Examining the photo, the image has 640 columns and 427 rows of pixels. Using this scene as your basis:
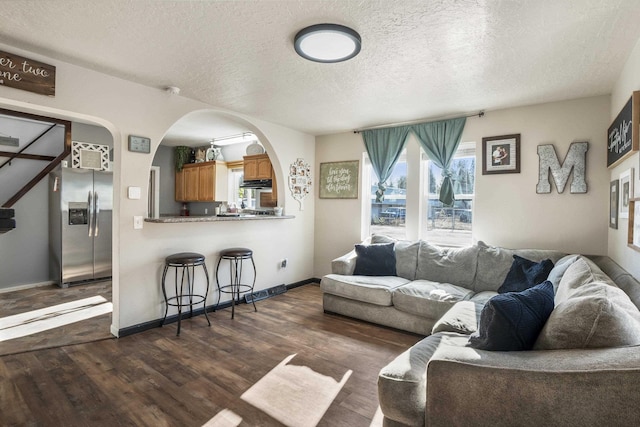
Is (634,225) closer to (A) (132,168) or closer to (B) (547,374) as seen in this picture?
(B) (547,374)

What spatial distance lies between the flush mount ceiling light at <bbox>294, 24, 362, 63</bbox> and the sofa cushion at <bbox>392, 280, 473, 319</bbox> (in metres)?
2.29

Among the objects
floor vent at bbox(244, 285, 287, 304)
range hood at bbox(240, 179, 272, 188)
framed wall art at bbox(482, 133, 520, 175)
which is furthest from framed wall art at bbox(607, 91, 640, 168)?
range hood at bbox(240, 179, 272, 188)

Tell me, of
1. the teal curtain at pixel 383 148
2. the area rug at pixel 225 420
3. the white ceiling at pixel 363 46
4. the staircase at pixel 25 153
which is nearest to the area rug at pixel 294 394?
the area rug at pixel 225 420

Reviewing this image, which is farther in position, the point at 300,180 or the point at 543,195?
the point at 300,180

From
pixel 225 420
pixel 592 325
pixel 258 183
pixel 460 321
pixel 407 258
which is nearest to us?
pixel 592 325

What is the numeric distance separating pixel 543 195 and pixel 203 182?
5.87m

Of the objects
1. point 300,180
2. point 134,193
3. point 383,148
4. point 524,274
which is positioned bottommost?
point 524,274

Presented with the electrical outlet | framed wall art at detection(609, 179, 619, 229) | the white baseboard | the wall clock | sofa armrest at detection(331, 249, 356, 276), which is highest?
the wall clock

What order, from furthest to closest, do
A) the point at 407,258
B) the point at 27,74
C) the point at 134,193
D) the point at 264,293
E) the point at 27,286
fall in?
the point at 27,286
the point at 264,293
the point at 407,258
the point at 134,193
the point at 27,74

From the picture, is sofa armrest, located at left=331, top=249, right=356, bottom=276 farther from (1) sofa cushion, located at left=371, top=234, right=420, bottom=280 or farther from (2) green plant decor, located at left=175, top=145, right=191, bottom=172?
(2) green plant decor, located at left=175, top=145, right=191, bottom=172

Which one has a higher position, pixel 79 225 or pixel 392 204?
pixel 392 204

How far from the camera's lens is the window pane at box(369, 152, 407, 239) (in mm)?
4543

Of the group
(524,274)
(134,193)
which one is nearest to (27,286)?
(134,193)

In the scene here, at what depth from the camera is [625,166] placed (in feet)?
8.05
